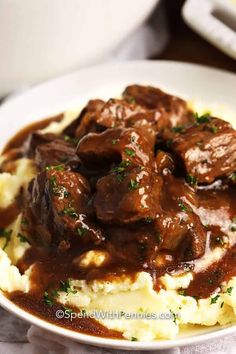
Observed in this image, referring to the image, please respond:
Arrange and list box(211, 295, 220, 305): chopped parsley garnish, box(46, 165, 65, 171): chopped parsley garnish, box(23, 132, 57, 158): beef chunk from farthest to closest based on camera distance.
A: 1. box(23, 132, 57, 158): beef chunk
2. box(46, 165, 65, 171): chopped parsley garnish
3. box(211, 295, 220, 305): chopped parsley garnish

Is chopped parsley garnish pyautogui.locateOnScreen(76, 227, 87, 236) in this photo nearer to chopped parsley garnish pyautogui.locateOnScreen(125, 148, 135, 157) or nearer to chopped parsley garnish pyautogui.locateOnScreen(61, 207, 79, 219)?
chopped parsley garnish pyautogui.locateOnScreen(61, 207, 79, 219)

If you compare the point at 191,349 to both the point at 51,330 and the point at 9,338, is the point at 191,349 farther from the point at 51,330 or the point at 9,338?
the point at 9,338

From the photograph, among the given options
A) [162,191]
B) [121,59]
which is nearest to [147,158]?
[162,191]

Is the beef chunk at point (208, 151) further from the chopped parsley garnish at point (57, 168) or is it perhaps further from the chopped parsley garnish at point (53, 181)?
the chopped parsley garnish at point (53, 181)

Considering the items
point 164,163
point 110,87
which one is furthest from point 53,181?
point 110,87

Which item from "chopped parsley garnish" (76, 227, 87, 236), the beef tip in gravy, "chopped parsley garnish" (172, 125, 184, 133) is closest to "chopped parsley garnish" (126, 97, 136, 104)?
the beef tip in gravy

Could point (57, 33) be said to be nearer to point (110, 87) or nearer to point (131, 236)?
point (110, 87)
